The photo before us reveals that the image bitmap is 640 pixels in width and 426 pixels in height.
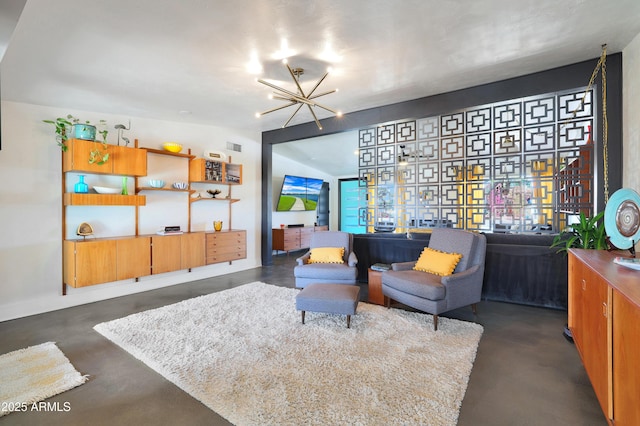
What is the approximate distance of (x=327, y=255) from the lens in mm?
4246

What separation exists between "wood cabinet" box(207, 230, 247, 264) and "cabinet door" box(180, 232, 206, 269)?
0.14 m

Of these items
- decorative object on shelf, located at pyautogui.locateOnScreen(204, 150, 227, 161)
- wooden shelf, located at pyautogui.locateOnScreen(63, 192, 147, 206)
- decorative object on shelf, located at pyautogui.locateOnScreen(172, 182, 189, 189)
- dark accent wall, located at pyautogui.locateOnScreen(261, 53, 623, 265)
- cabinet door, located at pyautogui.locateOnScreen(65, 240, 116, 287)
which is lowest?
cabinet door, located at pyautogui.locateOnScreen(65, 240, 116, 287)

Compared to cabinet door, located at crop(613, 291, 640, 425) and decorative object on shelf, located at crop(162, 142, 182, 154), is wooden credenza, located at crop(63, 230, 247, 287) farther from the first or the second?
cabinet door, located at crop(613, 291, 640, 425)

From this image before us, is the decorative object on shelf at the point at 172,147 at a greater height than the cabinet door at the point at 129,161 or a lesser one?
greater

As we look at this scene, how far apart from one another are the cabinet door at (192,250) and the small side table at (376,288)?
307 cm

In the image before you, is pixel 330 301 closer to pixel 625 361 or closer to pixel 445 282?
pixel 445 282

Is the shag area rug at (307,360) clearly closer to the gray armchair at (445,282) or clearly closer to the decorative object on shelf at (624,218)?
the gray armchair at (445,282)

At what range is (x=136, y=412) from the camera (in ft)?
6.06

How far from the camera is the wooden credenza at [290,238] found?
25.8ft

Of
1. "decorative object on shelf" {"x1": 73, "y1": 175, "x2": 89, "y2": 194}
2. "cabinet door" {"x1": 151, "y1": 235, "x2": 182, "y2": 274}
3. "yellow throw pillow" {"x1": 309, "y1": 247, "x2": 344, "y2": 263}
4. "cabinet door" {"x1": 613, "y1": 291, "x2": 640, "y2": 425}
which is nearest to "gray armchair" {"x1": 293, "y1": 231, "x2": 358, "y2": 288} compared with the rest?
"yellow throw pillow" {"x1": 309, "y1": 247, "x2": 344, "y2": 263}

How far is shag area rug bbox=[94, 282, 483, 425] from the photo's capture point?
183cm

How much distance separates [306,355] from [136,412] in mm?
1244

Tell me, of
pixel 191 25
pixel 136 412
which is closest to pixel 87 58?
pixel 191 25

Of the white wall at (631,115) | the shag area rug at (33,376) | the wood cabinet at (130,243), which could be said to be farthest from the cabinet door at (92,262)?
the white wall at (631,115)
